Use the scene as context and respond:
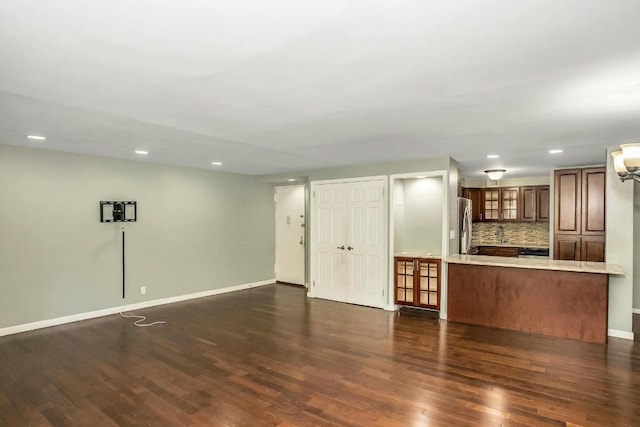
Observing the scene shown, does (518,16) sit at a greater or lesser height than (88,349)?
greater

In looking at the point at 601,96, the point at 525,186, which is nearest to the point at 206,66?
the point at 601,96

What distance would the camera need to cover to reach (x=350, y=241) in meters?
6.23

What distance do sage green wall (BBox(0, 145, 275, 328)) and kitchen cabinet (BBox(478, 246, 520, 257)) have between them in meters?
4.98

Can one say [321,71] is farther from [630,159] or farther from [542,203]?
[542,203]

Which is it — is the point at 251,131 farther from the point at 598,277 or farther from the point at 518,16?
the point at 598,277

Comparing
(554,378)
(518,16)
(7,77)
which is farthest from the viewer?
(554,378)

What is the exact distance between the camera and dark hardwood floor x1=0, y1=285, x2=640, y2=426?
2650 mm

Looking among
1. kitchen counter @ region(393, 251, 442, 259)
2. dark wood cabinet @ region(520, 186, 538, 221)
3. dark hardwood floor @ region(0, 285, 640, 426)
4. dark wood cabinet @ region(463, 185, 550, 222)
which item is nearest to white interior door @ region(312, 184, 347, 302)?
kitchen counter @ region(393, 251, 442, 259)

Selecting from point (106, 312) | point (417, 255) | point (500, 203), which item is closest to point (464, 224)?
point (417, 255)

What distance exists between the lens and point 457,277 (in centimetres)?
512

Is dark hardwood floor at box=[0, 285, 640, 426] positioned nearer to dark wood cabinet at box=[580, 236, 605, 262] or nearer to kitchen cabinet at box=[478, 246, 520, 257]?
dark wood cabinet at box=[580, 236, 605, 262]

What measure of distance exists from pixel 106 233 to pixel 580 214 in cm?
736

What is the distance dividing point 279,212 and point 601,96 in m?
6.15

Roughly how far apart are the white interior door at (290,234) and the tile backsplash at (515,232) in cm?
400
